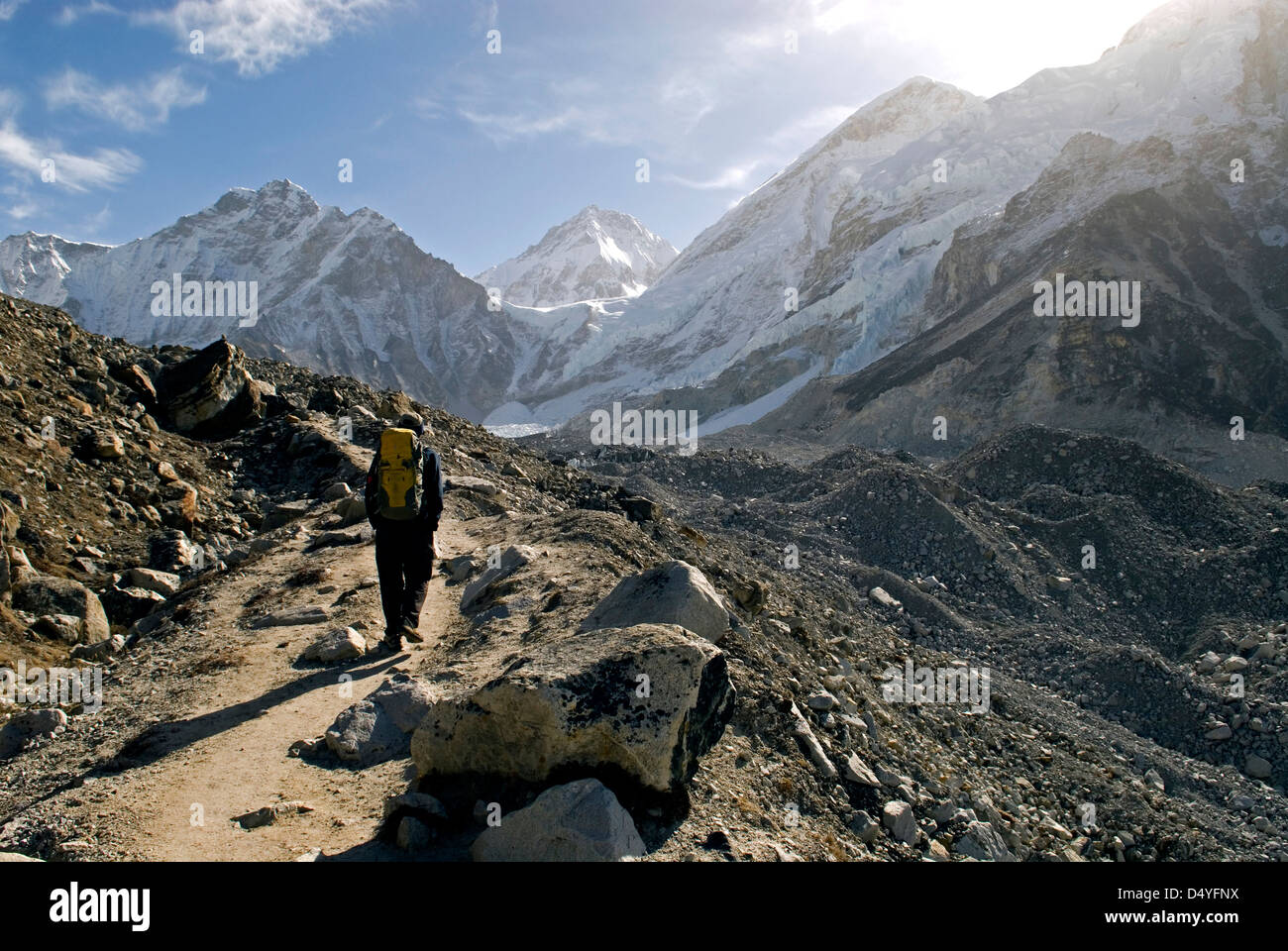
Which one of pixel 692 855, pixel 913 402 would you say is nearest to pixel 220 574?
pixel 692 855

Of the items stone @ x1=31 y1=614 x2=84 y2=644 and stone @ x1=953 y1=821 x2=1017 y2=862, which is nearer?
stone @ x1=953 y1=821 x2=1017 y2=862

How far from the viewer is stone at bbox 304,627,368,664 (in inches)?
224

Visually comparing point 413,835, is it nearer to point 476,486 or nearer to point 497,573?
point 497,573

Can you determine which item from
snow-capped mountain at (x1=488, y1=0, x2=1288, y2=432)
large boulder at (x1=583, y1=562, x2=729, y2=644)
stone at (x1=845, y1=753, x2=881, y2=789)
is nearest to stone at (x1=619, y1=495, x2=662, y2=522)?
large boulder at (x1=583, y1=562, x2=729, y2=644)

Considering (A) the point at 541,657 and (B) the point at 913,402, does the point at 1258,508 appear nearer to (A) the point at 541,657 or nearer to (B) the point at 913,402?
(A) the point at 541,657

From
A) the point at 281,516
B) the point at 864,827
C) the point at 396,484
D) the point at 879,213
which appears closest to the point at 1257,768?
the point at 864,827

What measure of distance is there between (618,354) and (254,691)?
135 meters

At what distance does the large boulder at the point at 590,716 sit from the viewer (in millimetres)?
3240

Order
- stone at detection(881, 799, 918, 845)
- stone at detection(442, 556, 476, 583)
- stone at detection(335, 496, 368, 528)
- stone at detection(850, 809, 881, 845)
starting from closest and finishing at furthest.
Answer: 1. stone at detection(850, 809, 881, 845)
2. stone at detection(881, 799, 918, 845)
3. stone at detection(442, 556, 476, 583)
4. stone at detection(335, 496, 368, 528)

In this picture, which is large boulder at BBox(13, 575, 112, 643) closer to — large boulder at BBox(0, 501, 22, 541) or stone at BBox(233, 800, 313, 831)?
large boulder at BBox(0, 501, 22, 541)

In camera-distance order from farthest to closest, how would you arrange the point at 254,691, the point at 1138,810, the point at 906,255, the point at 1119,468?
the point at 906,255, the point at 1119,468, the point at 1138,810, the point at 254,691

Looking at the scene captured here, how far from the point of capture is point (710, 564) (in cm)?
975

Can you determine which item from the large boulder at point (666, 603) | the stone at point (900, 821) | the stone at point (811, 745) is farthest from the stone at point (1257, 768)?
the large boulder at point (666, 603)

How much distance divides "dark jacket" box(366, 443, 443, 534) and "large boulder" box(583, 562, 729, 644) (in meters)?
1.70
